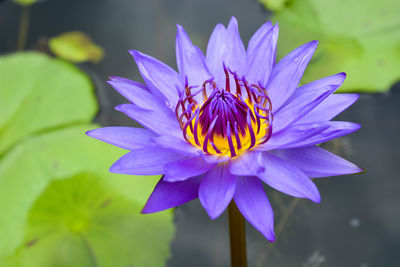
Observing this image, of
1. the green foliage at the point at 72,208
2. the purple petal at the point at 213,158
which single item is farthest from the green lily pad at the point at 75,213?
the purple petal at the point at 213,158

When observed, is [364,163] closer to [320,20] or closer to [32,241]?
[320,20]

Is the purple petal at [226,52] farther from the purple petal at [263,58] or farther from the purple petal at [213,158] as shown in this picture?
the purple petal at [213,158]

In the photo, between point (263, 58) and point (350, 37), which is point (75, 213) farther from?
point (350, 37)

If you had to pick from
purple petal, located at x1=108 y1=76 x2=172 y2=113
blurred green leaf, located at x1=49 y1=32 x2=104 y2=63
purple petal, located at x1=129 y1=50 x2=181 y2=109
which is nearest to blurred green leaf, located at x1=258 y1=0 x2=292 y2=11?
blurred green leaf, located at x1=49 y1=32 x2=104 y2=63

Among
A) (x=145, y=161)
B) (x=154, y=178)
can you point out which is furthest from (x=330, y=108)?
(x=154, y=178)

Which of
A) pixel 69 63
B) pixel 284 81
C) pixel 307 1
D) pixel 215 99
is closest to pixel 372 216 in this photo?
pixel 284 81

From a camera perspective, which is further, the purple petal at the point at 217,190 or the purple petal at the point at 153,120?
the purple petal at the point at 153,120

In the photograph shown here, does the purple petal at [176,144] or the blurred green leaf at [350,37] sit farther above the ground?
the blurred green leaf at [350,37]
